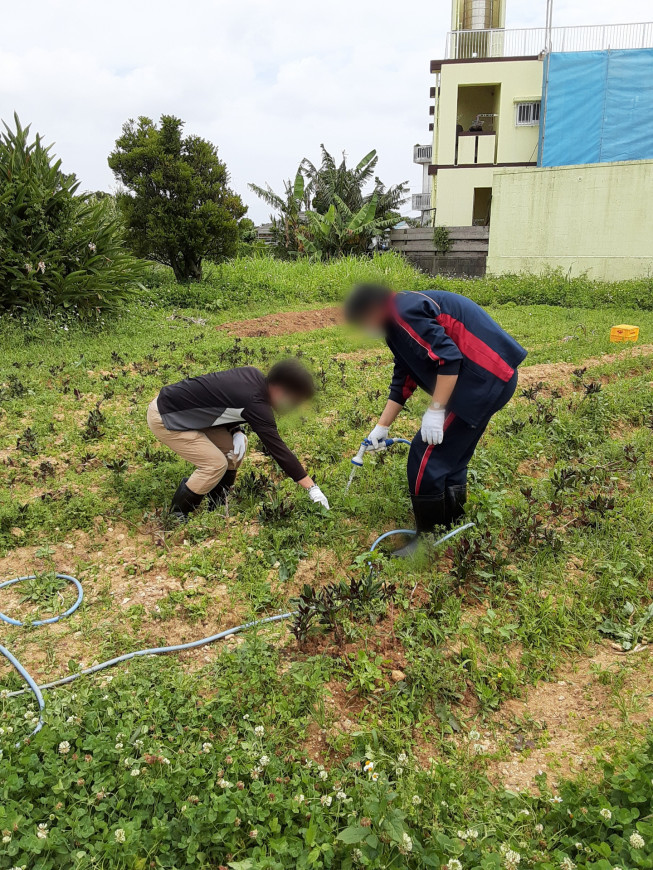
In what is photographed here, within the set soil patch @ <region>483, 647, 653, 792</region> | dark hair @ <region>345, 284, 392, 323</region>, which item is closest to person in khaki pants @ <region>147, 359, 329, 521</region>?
dark hair @ <region>345, 284, 392, 323</region>

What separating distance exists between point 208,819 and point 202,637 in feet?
3.43

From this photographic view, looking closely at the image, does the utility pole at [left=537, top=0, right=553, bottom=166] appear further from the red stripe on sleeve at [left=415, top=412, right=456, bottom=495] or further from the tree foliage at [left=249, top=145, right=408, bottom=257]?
the red stripe on sleeve at [left=415, top=412, right=456, bottom=495]

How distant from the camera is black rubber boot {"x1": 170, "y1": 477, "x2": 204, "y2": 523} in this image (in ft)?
12.4

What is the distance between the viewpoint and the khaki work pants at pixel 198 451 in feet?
12.0

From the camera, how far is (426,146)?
30.8 metres

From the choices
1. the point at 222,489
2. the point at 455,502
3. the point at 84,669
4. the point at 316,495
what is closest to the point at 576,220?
the point at 455,502

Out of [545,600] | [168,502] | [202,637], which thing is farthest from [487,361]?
[168,502]

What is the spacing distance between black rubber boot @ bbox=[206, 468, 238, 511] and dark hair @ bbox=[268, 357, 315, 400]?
0.93 m

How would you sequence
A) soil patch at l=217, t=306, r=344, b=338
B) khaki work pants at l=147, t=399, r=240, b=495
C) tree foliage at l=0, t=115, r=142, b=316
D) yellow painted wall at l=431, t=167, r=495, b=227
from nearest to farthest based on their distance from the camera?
khaki work pants at l=147, t=399, r=240, b=495 < tree foliage at l=0, t=115, r=142, b=316 < soil patch at l=217, t=306, r=344, b=338 < yellow painted wall at l=431, t=167, r=495, b=227

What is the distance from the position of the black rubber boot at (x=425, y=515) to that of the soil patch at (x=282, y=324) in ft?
22.2

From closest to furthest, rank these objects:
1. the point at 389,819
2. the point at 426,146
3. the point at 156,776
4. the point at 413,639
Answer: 1. the point at 389,819
2. the point at 156,776
3. the point at 413,639
4. the point at 426,146

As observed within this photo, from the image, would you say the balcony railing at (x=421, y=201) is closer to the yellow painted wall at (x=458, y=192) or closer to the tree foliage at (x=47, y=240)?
the yellow painted wall at (x=458, y=192)

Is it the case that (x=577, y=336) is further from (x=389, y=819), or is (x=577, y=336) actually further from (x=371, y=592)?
(x=389, y=819)

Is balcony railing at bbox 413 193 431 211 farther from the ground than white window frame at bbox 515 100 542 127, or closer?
closer
